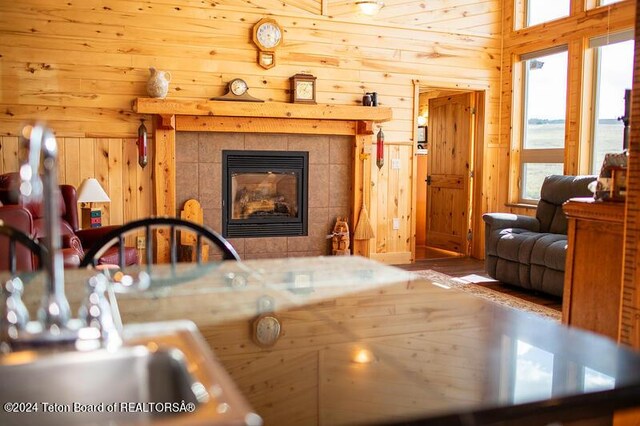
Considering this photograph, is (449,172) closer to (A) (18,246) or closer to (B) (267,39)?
(B) (267,39)

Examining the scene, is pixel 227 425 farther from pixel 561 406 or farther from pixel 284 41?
pixel 284 41

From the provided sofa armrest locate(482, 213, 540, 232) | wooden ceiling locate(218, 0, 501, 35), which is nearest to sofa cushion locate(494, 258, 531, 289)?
sofa armrest locate(482, 213, 540, 232)

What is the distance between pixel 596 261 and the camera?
9.19 feet

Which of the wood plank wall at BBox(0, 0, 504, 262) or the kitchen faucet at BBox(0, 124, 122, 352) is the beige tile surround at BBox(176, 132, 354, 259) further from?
the kitchen faucet at BBox(0, 124, 122, 352)

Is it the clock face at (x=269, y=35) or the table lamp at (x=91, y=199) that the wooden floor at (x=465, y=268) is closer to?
the clock face at (x=269, y=35)

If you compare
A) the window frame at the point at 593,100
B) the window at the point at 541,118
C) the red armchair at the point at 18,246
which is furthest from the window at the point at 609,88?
the red armchair at the point at 18,246

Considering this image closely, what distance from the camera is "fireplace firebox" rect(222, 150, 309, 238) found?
6.10 meters

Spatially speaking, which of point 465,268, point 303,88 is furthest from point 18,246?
point 465,268

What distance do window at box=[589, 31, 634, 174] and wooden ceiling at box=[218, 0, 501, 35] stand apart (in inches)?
56.6

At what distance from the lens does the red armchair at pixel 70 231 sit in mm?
3562

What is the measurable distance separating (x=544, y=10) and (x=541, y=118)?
122 centimetres

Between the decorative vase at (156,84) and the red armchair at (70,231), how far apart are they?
4.14 feet

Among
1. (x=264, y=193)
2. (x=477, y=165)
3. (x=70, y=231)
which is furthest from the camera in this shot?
(x=477, y=165)

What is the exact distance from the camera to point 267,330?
1.21 meters
